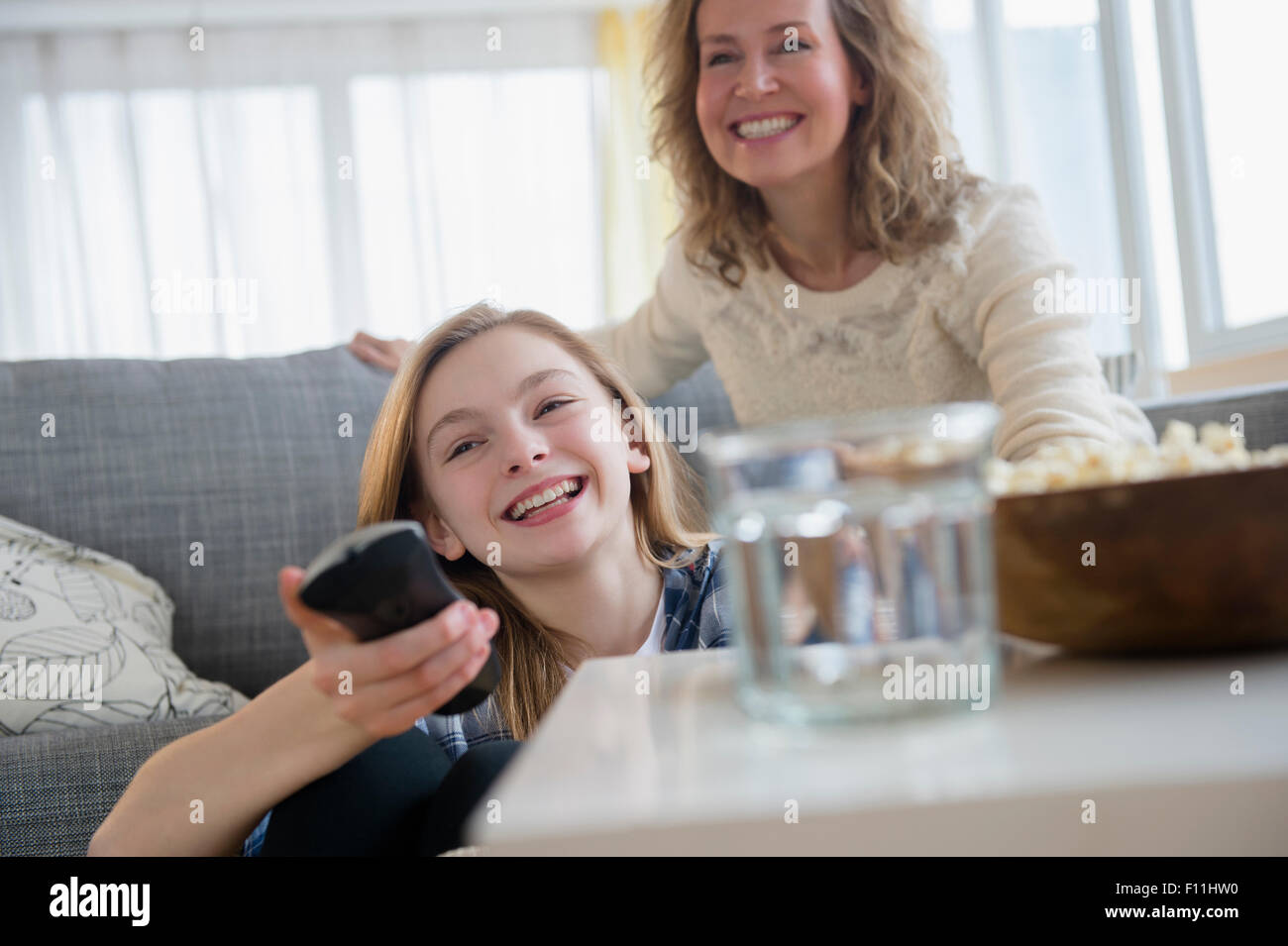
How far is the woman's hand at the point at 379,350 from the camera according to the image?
5.66 ft

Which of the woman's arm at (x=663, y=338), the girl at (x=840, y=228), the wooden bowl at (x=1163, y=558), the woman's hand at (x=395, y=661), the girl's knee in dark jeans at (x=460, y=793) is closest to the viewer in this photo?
the wooden bowl at (x=1163, y=558)

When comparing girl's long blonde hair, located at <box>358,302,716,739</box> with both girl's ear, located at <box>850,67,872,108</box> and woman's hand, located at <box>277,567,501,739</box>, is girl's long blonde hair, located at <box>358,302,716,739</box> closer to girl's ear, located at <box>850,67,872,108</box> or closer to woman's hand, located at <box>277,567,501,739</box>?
woman's hand, located at <box>277,567,501,739</box>

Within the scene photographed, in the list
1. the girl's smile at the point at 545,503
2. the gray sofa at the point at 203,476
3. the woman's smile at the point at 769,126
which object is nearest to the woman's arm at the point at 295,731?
the girl's smile at the point at 545,503

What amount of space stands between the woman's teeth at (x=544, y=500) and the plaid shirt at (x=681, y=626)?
0.17m

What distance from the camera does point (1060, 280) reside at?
4.67ft

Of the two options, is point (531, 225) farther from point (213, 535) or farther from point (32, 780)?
point (32, 780)

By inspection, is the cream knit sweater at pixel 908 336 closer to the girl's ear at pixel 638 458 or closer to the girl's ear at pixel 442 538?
the girl's ear at pixel 638 458

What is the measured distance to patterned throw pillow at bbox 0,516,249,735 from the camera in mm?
1230

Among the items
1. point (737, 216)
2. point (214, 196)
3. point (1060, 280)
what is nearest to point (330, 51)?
point (214, 196)

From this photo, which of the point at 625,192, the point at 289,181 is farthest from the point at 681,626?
the point at 289,181

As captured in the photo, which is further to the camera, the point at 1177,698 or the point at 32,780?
the point at 32,780

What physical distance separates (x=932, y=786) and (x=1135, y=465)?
22 cm

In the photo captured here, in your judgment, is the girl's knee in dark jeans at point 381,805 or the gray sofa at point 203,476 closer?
the girl's knee in dark jeans at point 381,805

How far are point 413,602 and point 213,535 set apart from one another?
109 cm
